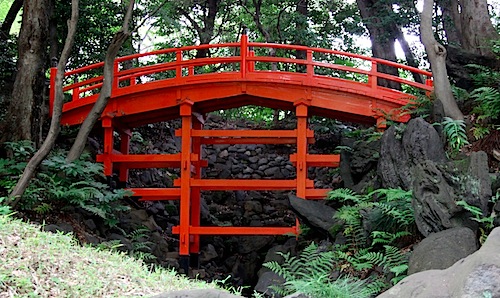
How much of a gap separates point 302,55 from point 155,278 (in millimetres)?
14841

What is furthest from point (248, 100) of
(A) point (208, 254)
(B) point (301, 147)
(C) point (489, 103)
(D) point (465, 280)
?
(D) point (465, 280)

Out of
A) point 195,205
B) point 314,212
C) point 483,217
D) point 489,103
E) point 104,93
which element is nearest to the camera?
point 483,217

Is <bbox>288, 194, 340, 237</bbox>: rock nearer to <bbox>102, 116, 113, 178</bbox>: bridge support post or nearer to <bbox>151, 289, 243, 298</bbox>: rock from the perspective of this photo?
<bbox>102, 116, 113, 178</bbox>: bridge support post

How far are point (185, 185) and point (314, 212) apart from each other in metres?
3.06

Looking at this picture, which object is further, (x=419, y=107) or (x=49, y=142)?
(x=419, y=107)

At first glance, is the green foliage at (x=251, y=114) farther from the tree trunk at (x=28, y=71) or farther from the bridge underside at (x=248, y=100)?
the tree trunk at (x=28, y=71)

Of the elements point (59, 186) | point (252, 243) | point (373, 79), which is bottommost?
point (252, 243)

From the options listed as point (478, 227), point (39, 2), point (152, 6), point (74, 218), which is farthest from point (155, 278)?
point (152, 6)

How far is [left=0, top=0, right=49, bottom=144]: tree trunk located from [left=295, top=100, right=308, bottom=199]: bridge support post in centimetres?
527

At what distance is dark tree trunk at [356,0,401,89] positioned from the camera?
16297mm

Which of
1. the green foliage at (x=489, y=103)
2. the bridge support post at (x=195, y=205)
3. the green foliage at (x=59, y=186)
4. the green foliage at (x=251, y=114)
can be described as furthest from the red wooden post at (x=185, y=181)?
the green foliage at (x=251, y=114)

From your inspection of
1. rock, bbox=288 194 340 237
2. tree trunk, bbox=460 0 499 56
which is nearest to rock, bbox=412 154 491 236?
rock, bbox=288 194 340 237

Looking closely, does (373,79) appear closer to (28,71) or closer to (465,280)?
(28,71)

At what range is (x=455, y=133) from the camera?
33.5 feet
